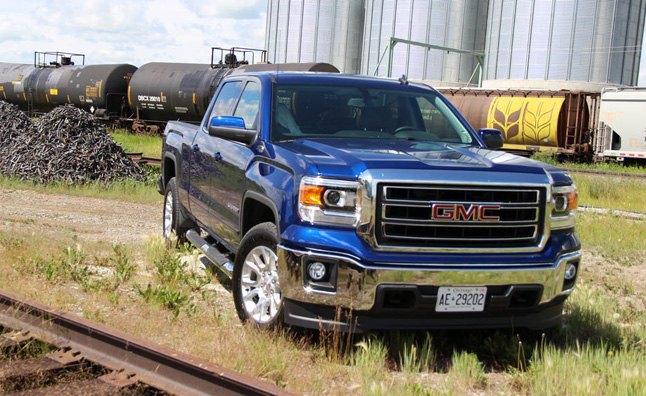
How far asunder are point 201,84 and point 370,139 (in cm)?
2318

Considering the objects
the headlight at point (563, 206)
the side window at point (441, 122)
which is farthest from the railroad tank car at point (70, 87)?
the headlight at point (563, 206)

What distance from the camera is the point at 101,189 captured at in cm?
1558

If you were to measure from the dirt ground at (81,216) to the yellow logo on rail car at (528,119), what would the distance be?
A: 2221 cm

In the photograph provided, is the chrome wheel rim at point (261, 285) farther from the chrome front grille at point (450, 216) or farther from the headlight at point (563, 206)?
the headlight at point (563, 206)

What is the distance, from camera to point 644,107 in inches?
1196

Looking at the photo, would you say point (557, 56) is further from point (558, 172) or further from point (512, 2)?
point (558, 172)

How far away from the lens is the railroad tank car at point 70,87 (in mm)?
33094

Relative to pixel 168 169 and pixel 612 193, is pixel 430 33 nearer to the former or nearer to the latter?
pixel 612 193

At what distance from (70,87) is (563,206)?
3277 cm

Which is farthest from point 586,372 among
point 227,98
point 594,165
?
point 594,165

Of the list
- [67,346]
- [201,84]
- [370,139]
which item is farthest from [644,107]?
[67,346]

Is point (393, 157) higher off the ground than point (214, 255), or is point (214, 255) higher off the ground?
point (393, 157)

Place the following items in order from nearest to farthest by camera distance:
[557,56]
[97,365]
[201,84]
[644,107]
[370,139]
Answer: [97,365], [370,139], [201,84], [644,107], [557,56]

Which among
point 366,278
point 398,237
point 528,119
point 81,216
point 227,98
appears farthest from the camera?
point 528,119
